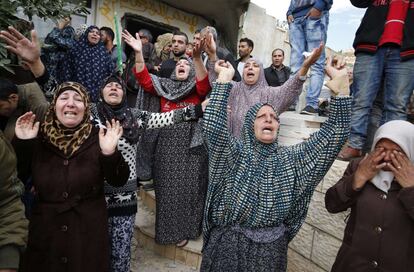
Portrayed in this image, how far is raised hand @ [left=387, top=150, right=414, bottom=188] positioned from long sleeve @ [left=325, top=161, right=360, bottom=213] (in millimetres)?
229

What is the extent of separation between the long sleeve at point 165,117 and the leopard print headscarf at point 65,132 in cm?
63

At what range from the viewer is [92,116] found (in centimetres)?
234

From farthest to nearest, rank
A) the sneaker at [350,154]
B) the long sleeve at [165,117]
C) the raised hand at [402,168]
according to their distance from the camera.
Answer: the sneaker at [350,154]
the long sleeve at [165,117]
the raised hand at [402,168]

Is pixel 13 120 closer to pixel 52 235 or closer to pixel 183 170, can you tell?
pixel 52 235

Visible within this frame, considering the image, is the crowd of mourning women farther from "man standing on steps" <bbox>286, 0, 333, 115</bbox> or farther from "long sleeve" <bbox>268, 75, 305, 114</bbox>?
"man standing on steps" <bbox>286, 0, 333, 115</bbox>

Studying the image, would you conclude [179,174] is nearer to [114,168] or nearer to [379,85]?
[114,168]

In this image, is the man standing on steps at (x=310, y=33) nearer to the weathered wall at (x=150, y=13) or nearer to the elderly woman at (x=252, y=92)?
the elderly woman at (x=252, y=92)

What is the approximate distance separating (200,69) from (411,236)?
2004 millimetres

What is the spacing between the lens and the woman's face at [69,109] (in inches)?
76.4

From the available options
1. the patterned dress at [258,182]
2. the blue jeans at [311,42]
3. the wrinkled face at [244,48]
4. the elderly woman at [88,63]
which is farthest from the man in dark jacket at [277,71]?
the patterned dress at [258,182]

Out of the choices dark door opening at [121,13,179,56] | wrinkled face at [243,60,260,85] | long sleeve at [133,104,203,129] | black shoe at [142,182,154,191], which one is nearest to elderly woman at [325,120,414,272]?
long sleeve at [133,104,203,129]

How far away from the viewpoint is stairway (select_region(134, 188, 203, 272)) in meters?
3.11

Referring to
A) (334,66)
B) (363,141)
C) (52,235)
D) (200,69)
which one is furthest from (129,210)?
(363,141)

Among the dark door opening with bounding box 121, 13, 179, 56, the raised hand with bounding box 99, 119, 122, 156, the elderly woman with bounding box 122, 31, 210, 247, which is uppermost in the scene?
the dark door opening with bounding box 121, 13, 179, 56
